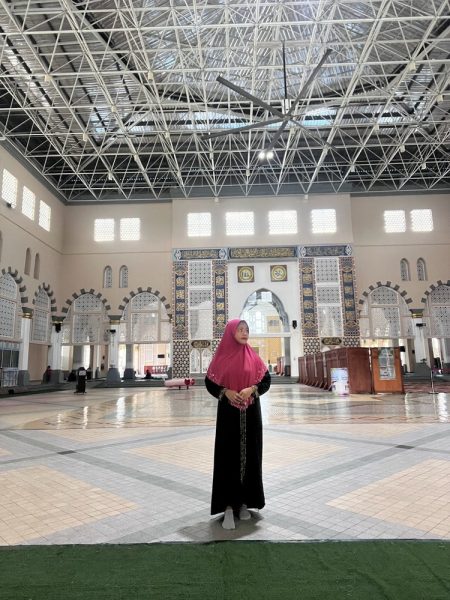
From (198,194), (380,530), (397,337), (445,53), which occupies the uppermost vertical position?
(445,53)

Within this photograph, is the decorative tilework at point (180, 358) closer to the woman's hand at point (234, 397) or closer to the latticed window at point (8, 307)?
the latticed window at point (8, 307)

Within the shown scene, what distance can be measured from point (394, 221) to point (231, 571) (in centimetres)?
2168

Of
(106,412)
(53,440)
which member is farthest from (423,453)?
(106,412)

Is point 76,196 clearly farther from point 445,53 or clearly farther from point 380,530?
point 380,530

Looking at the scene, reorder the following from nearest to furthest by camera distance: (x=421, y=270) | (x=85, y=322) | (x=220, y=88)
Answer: (x=220, y=88), (x=421, y=270), (x=85, y=322)

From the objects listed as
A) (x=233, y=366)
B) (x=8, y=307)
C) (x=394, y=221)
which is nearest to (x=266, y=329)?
(x=394, y=221)

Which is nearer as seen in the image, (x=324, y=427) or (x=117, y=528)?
(x=117, y=528)

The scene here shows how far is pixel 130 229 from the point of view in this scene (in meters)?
21.4

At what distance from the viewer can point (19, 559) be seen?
6.53 feet

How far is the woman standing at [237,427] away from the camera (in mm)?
2543

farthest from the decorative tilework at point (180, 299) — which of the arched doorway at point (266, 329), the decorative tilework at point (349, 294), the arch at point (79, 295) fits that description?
the decorative tilework at point (349, 294)

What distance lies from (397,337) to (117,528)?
20141 mm

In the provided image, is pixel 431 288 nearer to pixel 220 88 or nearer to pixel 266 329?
pixel 266 329

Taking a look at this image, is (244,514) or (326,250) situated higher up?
(326,250)
